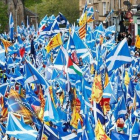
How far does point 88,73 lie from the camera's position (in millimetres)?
19672

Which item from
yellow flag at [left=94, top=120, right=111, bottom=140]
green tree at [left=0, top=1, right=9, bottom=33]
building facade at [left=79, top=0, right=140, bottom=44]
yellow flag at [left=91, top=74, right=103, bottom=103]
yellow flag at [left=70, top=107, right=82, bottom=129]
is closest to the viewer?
yellow flag at [left=94, top=120, right=111, bottom=140]

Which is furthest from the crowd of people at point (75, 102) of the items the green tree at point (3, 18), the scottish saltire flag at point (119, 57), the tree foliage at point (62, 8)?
the tree foliage at point (62, 8)

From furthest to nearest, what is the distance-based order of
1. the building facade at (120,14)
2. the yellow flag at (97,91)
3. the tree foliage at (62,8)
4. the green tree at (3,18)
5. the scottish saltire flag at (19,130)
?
the tree foliage at (62,8) < the green tree at (3,18) < the building facade at (120,14) < the yellow flag at (97,91) < the scottish saltire flag at (19,130)

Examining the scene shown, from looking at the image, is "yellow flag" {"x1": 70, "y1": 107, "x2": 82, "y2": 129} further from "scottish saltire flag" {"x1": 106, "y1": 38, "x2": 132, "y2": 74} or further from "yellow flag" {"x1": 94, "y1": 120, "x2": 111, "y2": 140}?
"scottish saltire flag" {"x1": 106, "y1": 38, "x2": 132, "y2": 74}

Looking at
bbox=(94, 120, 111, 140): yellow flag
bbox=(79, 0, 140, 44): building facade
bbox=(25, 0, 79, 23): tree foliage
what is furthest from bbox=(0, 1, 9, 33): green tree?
bbox=(94, 120, 111, 140): yellow flag

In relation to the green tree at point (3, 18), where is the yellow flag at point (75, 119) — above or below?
above

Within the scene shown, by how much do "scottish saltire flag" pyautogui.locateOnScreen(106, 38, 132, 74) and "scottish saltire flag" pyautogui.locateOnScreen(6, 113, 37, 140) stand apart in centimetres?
446

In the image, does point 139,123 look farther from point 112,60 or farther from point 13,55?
point 13,55

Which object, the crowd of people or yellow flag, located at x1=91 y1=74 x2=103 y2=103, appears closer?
the crowd of people

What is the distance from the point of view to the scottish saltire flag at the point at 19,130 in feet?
42.5

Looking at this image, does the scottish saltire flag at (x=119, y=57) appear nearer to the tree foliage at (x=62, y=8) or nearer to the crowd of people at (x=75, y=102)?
the crowd of people at (x=75, y=102)

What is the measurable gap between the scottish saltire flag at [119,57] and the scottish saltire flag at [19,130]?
4.46 metres

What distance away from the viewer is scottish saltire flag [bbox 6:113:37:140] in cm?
1297

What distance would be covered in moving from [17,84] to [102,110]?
21.4ft
